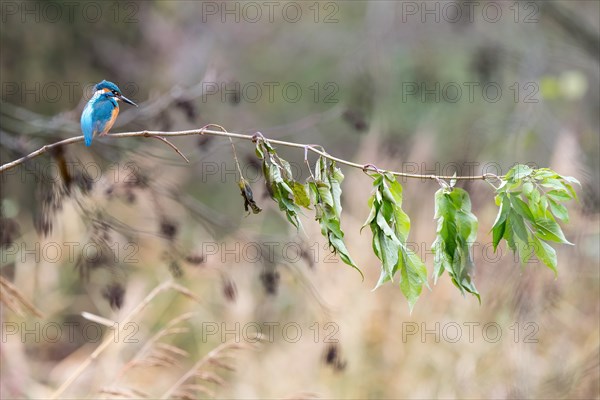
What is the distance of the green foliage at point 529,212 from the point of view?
203 centimetres

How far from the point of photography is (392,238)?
202 cm

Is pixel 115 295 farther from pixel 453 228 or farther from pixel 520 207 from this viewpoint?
pixel 520 207

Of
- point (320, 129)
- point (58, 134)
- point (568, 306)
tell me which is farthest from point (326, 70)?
point (58, 134)

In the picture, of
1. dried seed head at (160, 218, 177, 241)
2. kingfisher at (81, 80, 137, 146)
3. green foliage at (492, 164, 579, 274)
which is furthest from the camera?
dried seed head at (160, 218, 177, 241)

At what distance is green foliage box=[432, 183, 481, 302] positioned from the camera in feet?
6.77

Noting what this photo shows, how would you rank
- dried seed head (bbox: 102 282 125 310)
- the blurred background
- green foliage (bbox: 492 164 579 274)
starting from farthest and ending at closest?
the blurred background, dried seed head (bbox: 102 282 125 310), green foliage (bbox: 492 164 579 274)

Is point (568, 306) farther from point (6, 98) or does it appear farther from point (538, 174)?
point (6, 98)

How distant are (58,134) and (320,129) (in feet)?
31.1

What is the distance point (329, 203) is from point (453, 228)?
0.32 m

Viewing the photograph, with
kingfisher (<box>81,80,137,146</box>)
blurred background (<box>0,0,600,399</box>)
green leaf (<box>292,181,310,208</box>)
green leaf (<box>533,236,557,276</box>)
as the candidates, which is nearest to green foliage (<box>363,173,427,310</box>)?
green leaf (<box>292,181,310,208</box>)

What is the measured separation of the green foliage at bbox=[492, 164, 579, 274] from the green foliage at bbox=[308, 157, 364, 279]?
0.39 metres

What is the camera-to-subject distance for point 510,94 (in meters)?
12.1

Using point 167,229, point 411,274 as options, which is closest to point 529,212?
point 411,274

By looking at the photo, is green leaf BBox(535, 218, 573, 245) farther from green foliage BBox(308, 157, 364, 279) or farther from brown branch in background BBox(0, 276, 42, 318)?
brown branch in background BBox(0, 276, 42, 318)
